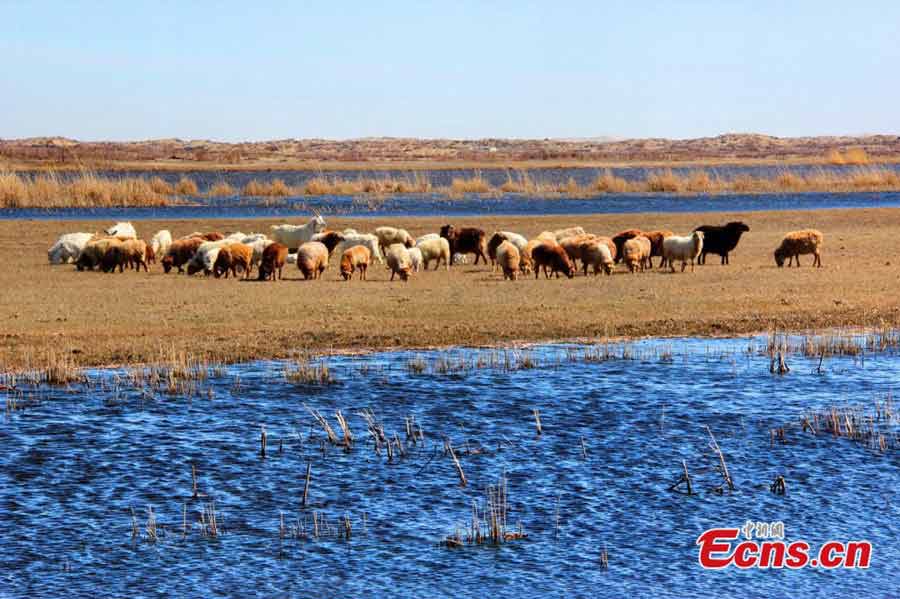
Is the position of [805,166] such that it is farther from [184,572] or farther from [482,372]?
[184,572]

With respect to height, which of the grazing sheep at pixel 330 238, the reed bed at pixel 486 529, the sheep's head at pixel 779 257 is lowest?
the reed bed at pixel 486 529

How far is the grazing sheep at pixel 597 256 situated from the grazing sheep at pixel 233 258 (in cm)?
629

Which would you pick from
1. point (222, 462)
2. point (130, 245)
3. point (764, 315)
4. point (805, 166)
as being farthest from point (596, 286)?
point (805, 166)

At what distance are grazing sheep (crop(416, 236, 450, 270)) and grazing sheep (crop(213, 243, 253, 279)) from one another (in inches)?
138

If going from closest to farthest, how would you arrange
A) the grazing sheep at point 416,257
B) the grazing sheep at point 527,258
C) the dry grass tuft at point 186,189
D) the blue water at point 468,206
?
1. the grazing sheep at point 527,258
2. the grazing sheep at point 416,257
3. the blue water at point 468,206
4. the dry grass tuft at point 186,189

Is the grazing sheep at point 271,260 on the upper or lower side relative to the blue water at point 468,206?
lower

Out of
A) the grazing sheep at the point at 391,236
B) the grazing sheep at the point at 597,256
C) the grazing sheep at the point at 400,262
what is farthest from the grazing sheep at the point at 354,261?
the grazing sheep at the point at 597,256

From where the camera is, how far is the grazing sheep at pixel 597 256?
78.3 feet

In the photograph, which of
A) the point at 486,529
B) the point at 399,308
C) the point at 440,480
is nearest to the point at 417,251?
the point at 399,308

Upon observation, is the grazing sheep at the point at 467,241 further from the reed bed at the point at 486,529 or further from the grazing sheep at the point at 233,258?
the reed bed at the point at 486,529

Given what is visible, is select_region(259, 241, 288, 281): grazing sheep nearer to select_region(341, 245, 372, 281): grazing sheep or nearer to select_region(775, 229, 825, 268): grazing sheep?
→ select_region(341, 245, 372, 281): grazing sheep

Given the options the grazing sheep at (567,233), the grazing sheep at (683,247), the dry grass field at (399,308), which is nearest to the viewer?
the dry grass field at (399,308)

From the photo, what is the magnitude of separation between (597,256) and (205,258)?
24.2ft

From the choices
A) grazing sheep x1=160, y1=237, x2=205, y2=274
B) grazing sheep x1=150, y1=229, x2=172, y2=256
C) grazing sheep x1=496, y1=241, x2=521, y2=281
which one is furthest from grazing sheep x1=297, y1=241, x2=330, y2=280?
grazing sheep x1=150, y1=229, x2=172, y2=256
